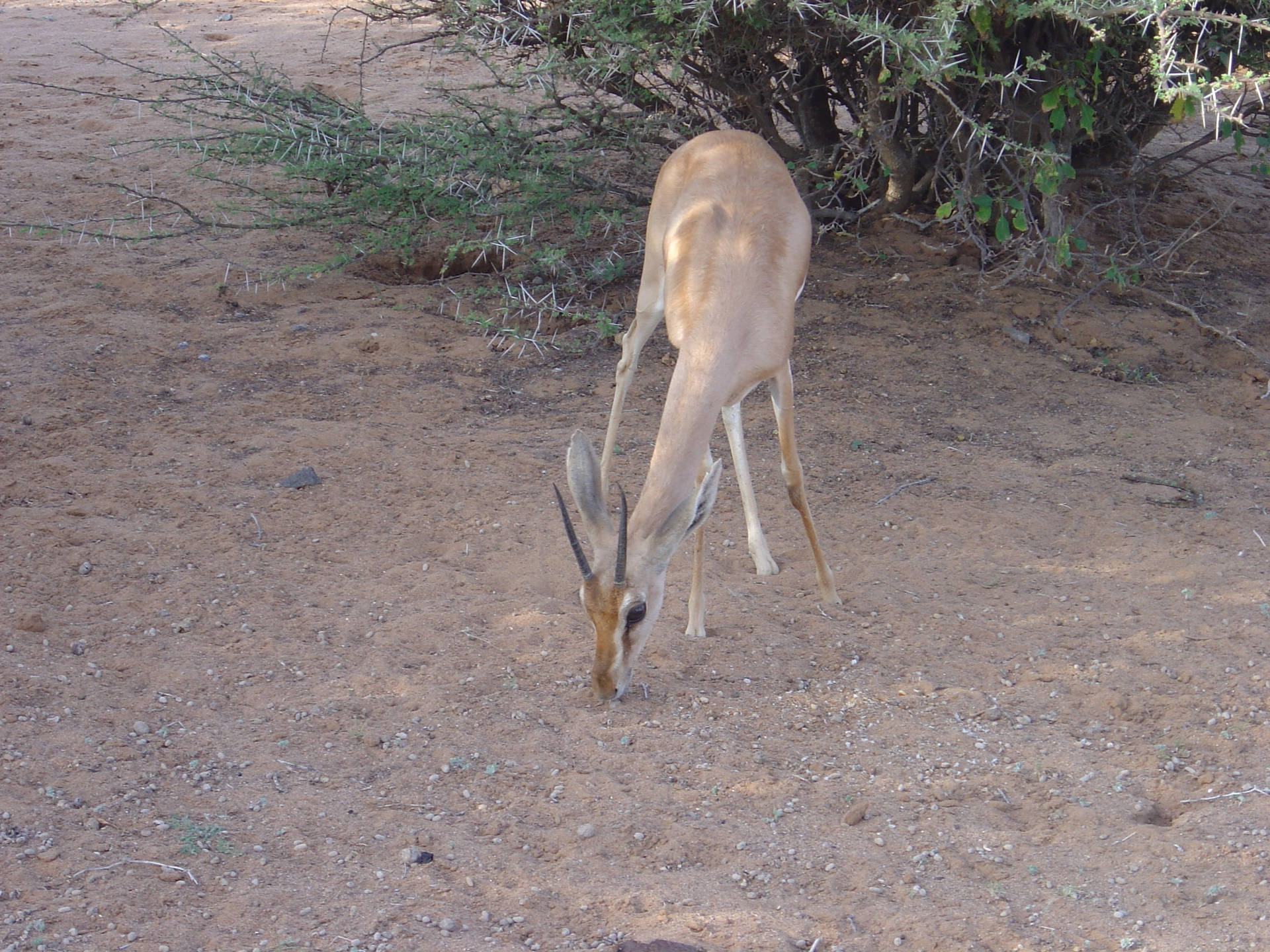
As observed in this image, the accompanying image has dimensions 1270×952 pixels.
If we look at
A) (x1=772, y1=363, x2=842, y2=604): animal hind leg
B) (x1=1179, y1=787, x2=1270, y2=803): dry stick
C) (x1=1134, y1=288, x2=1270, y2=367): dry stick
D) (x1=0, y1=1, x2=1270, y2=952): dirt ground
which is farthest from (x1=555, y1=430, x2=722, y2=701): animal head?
(x1=1134, y1=288, x2=1270, y2=367): dry stick

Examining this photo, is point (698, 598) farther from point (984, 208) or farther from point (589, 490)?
point (984, 208)

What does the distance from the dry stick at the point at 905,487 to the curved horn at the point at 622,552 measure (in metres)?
1.98

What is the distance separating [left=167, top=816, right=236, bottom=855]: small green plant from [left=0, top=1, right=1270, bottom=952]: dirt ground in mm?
12

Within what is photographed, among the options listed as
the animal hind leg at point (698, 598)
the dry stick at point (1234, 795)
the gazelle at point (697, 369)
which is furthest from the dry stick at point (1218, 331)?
the animal hind leg at point (698, 598)

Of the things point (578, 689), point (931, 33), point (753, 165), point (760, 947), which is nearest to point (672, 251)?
point (753, 165)

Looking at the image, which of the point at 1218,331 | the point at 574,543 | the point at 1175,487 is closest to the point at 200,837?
the point at 574,543

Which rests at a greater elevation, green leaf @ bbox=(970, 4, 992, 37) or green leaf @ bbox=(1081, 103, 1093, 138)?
green leaf @ bbox=(970, 4, 992, 37)

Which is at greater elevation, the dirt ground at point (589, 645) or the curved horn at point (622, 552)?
the curved horn at point (622, 552)

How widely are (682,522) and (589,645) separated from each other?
81 centimetres

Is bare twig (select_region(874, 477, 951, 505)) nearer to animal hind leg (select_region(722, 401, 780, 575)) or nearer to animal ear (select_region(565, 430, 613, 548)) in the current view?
animal hind leg (select_region(722, 401, 780, 575))

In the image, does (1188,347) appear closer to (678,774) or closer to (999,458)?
(999,458)

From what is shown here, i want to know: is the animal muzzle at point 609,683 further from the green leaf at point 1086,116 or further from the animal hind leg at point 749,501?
the green leaf at point 1086,116

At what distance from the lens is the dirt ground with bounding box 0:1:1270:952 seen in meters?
3.03

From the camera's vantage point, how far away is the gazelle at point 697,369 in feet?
12.0
